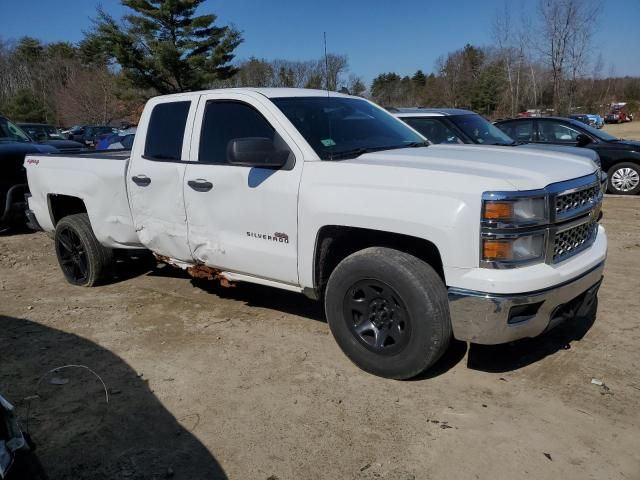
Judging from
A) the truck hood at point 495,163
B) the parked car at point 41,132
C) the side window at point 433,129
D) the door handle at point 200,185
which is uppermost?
the parked car at point 41,132

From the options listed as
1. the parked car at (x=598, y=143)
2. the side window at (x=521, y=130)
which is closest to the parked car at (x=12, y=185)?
the side window at (x=521, y=130)

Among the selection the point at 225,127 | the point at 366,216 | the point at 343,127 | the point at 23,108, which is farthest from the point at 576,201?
the point at 23,108

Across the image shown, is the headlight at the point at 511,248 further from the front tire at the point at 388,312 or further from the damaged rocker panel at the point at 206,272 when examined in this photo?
the damaged rocker panel at the point at 206,272

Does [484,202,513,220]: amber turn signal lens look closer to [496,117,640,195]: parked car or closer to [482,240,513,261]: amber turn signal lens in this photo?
[482,240,513,261]: amber turn signal lens

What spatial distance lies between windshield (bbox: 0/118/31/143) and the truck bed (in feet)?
15.3

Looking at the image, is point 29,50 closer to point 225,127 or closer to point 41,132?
point 41,132

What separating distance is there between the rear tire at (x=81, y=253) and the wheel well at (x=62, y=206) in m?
0.24

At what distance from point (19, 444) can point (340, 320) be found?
2082mm

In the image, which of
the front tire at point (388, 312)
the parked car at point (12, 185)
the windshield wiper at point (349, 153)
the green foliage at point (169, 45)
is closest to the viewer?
the front tire at point (388, 312)

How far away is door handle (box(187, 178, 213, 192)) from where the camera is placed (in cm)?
425

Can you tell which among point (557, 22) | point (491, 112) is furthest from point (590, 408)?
point (491, 112)

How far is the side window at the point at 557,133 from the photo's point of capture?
1074 centimetres

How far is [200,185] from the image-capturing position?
4305 millimetres

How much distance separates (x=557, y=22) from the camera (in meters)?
25.0
